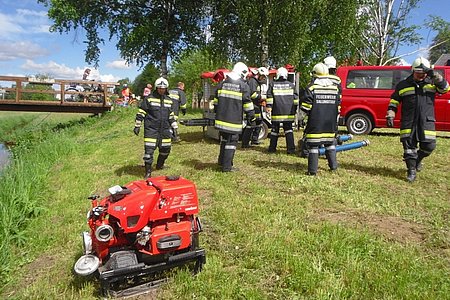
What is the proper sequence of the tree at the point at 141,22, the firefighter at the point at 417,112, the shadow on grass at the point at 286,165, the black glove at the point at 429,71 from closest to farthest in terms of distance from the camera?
the black glove at the point at 429,71 < the firefighter at the point at 417,112 < the shadow on grass at the point at 286,165 < the tree at the point at 141,22

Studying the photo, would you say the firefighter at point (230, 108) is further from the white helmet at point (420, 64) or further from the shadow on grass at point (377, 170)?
the white helmet at point (420, 64)

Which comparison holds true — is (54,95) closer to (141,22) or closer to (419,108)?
(141,22)

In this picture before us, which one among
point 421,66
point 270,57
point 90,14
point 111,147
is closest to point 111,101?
point 90,14

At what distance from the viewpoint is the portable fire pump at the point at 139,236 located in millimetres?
2926

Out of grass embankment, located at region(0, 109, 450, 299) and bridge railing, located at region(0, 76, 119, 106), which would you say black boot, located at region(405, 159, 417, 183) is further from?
bridge railing, located at region(0, 76, 119, 106)

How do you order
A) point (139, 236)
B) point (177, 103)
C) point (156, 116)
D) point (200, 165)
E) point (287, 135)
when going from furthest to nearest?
point (177, 103), point (287, 135), point (200, 165), point (156, 116), point (139, 236)

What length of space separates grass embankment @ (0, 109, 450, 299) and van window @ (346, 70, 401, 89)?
11.6 feet

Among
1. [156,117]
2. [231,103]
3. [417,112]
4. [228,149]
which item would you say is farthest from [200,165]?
[417,112]

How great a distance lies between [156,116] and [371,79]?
23.3 feet

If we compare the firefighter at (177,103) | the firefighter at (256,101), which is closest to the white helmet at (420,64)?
the firefighter at (256,101)

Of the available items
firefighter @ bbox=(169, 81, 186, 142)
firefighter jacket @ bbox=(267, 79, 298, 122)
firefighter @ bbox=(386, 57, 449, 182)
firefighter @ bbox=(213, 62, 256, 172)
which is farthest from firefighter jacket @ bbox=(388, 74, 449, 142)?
firefighter @ bbox=(169, 81, 186, 142)

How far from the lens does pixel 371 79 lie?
34.4 ft

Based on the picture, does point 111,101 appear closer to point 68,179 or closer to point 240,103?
point 68,179

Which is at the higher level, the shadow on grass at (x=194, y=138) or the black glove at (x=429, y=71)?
the black glove at (x=429, y=71)
